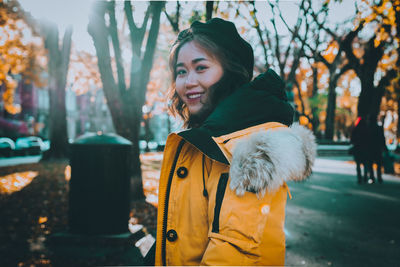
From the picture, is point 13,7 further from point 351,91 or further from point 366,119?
point 351,91

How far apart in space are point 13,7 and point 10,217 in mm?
12740

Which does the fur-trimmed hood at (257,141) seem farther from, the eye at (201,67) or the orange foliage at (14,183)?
the orange foliage at (14,183)

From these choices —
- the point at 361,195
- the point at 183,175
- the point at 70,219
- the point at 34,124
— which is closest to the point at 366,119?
the point at 361,195

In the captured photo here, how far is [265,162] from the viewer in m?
1.08

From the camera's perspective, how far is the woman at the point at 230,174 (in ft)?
3.42

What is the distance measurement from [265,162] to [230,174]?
0.47 ft

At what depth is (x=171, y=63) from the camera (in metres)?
1.98

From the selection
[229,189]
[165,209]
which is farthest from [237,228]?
[165,209]

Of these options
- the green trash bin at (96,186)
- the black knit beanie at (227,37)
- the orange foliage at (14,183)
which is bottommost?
the orange foliage at (14,183)

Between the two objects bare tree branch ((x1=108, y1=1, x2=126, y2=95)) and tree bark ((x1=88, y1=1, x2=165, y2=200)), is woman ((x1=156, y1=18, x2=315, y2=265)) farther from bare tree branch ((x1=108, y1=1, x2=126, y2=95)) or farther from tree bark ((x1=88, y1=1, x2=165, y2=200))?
bare tree branch ((x1=108, y1=1, x2=126, y2=95))

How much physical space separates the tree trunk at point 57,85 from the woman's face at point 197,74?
1517 centimetres

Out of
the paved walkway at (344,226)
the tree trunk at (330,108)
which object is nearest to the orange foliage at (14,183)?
the paved walkway at (344,226)

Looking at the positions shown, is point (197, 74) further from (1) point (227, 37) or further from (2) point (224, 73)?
(1) point (227, 37)

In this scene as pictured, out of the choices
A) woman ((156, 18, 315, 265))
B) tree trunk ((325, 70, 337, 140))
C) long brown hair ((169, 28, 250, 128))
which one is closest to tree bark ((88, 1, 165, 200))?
long brown hair ((169, 28, 250, 128))
